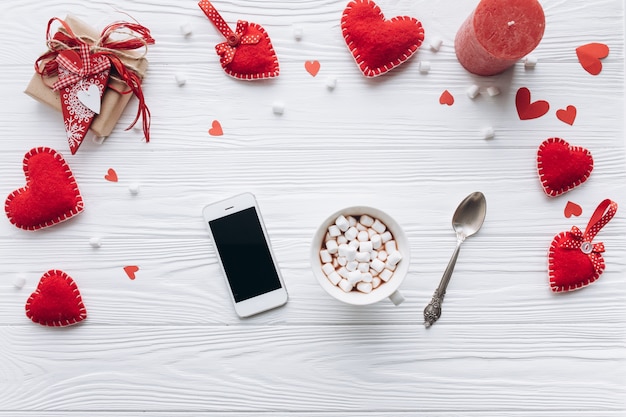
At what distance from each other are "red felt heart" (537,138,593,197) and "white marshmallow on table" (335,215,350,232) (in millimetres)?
358

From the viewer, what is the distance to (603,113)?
0.90 meters

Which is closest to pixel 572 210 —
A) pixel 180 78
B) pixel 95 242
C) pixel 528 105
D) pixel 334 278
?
pixel 528 105

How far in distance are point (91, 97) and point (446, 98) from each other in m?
0.61

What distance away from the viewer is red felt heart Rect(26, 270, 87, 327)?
88 cm

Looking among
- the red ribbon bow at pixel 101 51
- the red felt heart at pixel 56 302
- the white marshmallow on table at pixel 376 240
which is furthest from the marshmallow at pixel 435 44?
the red felt heart at pixel 56 302

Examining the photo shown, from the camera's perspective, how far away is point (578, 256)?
2.89ft

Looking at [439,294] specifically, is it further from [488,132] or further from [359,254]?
[488,132]

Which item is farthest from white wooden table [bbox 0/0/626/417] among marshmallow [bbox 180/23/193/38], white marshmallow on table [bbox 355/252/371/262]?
white marshmallow on table [bbox 355/252/371/262]

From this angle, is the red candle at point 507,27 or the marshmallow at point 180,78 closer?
the red candle at point 507,27

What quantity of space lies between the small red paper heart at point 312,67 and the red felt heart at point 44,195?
46 cm

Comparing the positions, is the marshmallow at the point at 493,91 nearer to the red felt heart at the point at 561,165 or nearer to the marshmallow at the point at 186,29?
the red felt heart at the point at 561,165

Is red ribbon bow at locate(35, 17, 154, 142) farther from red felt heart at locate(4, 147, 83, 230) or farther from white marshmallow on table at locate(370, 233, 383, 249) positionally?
white marshmallow on table at locate(370, 233, 383, 249)

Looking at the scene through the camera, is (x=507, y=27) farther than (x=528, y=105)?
No

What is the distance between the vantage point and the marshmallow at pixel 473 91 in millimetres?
882
